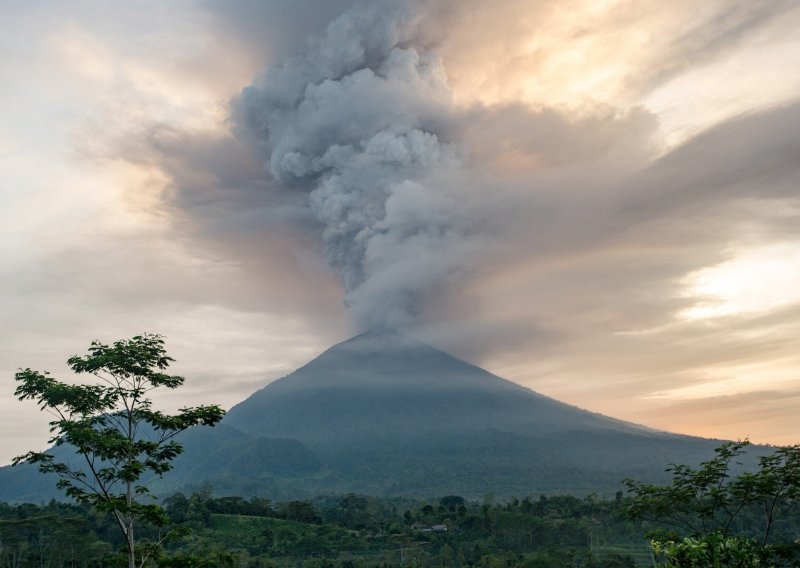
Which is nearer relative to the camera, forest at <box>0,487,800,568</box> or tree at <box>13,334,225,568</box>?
tree at <box>13,334,225,568</box>

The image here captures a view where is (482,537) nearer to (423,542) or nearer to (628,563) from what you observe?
(423,542)

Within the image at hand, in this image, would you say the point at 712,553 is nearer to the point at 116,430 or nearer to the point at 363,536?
the point at 116,430

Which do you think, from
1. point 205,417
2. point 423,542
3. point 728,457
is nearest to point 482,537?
point 423,542

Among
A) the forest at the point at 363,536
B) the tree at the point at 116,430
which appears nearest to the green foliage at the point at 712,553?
the tree at the point at 116,430

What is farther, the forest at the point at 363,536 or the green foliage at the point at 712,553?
the forest at the point at 363,536

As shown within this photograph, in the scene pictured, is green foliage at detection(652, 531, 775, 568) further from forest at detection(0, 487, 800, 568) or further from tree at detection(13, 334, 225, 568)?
forest at detection(0, 487, 800, 568)

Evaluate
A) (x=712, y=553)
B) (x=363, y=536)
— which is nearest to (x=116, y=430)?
(x=712, y=553)

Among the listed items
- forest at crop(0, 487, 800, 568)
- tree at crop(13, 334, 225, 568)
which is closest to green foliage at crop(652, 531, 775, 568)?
tree at crop(13, 334, 225, 568)

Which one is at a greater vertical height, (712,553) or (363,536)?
(712,553)

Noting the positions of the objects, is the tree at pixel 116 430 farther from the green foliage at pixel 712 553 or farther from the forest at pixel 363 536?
the forest at pixel 363 536

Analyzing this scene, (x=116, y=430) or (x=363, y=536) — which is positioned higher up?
(x=116, y=430)

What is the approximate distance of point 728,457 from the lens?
1819 cm

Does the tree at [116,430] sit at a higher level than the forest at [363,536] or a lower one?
higher

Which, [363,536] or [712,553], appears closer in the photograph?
[712,553]
